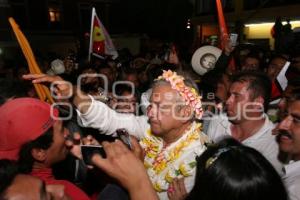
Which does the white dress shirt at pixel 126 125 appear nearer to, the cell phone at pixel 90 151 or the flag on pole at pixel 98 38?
the cell phone at pixel 90 151

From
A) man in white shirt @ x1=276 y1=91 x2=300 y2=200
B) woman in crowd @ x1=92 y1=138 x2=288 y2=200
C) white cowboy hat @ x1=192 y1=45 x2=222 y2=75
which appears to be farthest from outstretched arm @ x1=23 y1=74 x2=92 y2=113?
white cowboy hat @ x1=192 y1=45 x2=222 y2=75

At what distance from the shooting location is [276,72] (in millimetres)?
5344

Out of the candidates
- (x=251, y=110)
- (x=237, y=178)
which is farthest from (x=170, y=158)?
(x=237, y=178)

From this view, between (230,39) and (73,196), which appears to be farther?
(230,39)

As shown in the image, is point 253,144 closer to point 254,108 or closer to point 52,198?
point 254,108

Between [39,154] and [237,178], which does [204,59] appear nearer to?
[39,154]

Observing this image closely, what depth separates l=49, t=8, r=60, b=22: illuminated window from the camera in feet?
89.0

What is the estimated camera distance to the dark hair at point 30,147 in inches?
80.5

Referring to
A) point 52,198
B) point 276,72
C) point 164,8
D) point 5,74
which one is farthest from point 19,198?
point 164,8

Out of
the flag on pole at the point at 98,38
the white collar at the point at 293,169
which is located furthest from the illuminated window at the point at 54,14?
the white collar at the point at 293,169

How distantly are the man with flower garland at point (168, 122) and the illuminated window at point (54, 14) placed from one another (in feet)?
86.8

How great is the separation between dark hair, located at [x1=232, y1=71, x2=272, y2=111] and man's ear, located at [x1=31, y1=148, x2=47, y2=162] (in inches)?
77.6

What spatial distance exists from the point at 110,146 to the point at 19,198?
0.43m

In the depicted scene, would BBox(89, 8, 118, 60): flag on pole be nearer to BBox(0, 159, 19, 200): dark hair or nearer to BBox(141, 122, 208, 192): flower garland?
BBox(141, 122, 208, 192): flower garland
